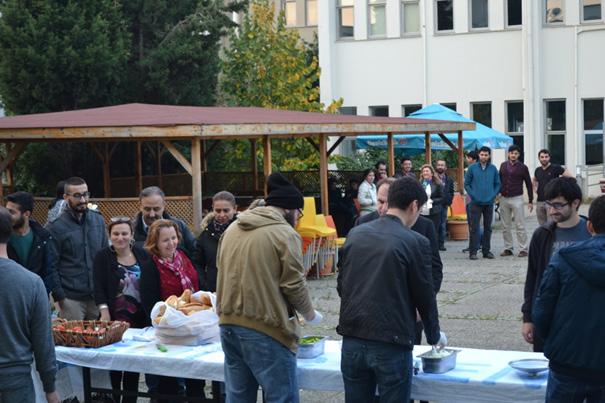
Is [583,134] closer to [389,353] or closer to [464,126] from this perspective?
[464,126]

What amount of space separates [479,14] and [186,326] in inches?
1137

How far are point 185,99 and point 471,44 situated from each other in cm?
1042

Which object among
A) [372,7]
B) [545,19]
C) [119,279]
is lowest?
[119,279]

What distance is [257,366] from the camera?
6270 millimetres

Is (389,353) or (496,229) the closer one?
(389,353)

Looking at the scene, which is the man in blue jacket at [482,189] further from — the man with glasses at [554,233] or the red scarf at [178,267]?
the man with glasses at [554,233]

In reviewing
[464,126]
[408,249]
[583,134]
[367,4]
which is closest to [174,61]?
[464,126]

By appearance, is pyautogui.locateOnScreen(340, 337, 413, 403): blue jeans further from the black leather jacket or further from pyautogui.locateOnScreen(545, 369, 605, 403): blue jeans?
pyautogui.locateOnScreen(545, 369, 605, 403): blue jeans

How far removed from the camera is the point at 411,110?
35969mm

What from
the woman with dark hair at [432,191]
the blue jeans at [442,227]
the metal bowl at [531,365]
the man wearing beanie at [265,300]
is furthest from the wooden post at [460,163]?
the man wearing beanie at [265,300]

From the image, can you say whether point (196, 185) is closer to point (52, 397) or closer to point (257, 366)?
point (257, 366)

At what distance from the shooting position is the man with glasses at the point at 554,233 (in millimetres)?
6641

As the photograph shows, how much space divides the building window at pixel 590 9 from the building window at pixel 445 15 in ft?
13.6

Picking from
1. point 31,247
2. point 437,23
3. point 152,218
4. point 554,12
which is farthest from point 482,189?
point 437,23
